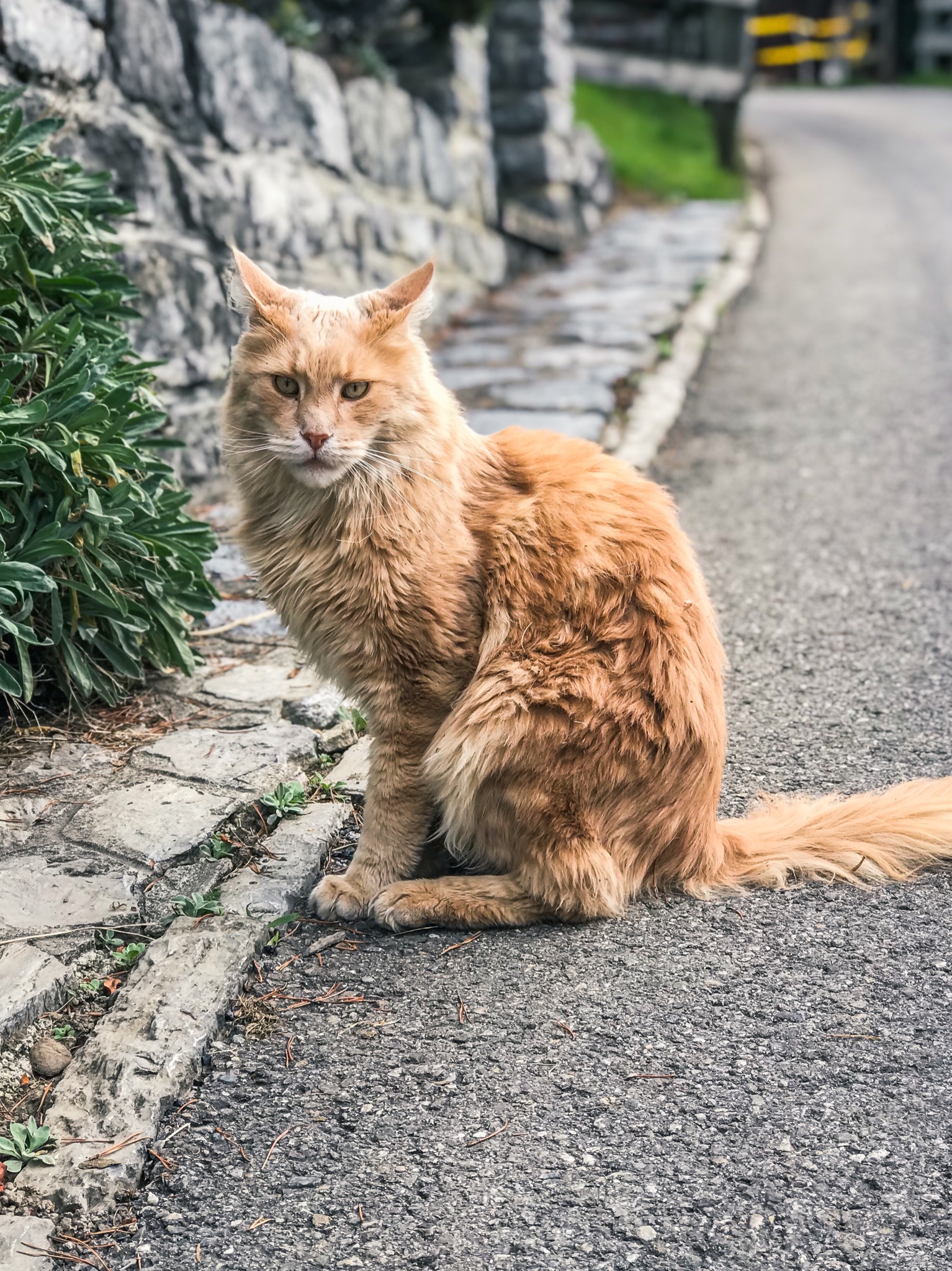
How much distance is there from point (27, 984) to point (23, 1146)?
1.23ft

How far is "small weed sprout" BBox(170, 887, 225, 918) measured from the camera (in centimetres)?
268

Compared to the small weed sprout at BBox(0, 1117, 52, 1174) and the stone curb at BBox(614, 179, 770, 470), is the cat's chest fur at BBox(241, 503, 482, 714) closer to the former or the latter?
the small weed sprout at BBox(0, 1117, 52, 1174)

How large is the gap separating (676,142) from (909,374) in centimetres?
825

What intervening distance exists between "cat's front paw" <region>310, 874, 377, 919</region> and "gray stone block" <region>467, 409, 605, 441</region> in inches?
123

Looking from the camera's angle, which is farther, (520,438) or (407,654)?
(520,438)

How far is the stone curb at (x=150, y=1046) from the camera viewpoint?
206 centimetres

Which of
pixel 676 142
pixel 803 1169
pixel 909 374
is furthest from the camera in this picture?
pixel 676 142

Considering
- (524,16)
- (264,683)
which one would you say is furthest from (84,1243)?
(524,16)

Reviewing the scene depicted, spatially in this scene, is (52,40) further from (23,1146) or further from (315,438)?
(23,1146)

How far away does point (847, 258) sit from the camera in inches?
423

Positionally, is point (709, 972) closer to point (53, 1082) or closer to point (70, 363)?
point (53, 1082)

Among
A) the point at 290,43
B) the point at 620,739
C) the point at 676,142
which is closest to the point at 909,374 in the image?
the point at 290,43

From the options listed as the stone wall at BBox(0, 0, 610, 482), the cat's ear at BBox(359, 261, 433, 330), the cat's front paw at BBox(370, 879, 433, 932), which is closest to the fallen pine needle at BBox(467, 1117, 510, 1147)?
the cat's front paw at BBox(370, 879, 433, 932)

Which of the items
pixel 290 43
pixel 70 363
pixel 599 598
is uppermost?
pixel 290 43
